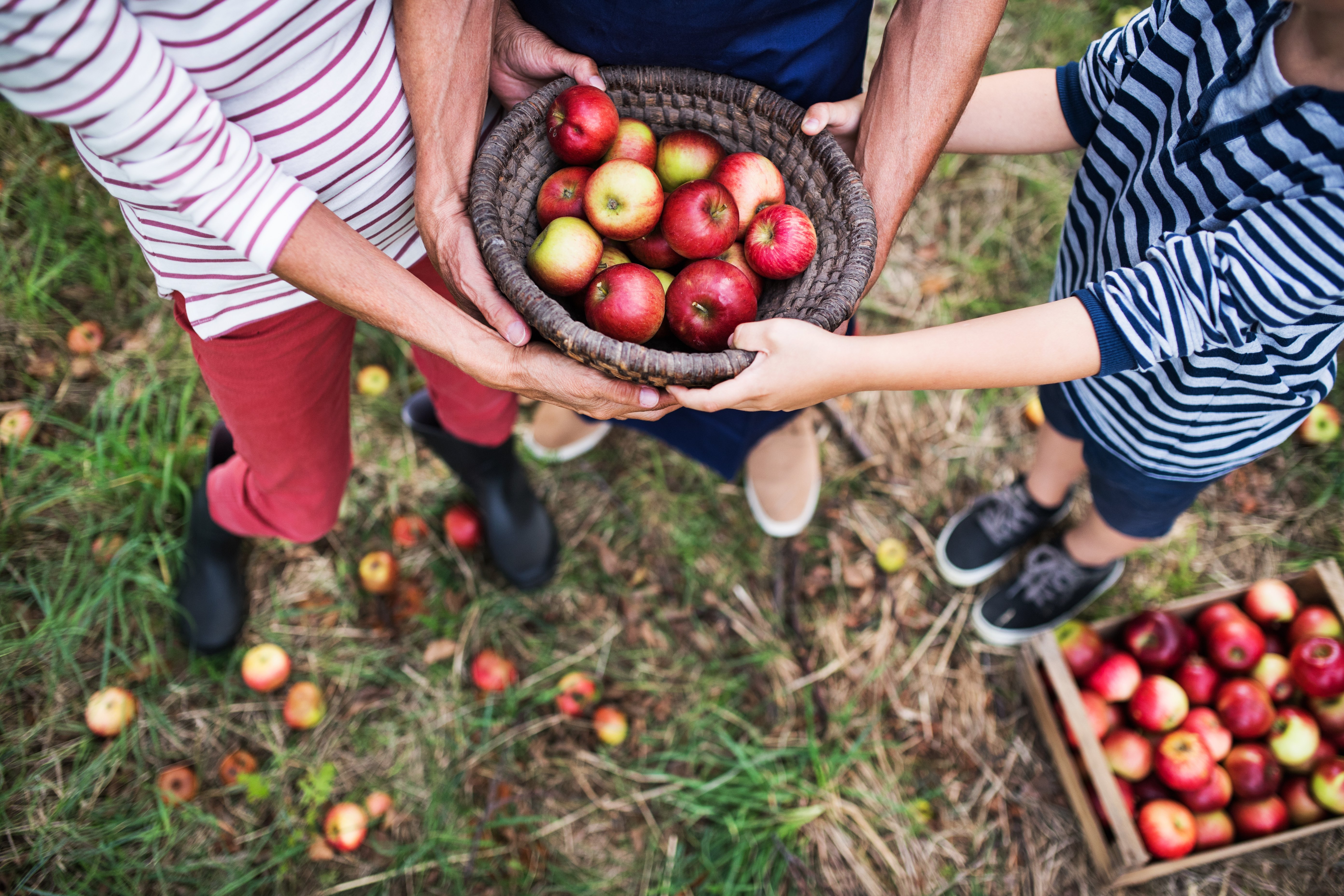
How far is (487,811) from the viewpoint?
2348 mm

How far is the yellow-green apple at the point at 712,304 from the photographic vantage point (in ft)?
5.16

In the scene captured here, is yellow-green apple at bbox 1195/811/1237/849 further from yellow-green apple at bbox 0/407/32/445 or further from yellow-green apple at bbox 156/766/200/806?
yellow-green apple at bbox 0/407/32/445

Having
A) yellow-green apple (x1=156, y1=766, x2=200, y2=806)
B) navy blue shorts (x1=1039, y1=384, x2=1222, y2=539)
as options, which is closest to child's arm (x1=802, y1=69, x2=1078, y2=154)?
navy blue shorts (x1=1039, y1=384, x2=1222, y2=539)

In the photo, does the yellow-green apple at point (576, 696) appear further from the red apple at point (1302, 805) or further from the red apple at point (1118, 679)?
the red apple at point (1302, 805)

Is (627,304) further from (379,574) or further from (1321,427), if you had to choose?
(1321,427)

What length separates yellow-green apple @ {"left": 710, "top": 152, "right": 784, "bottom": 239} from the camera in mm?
1714

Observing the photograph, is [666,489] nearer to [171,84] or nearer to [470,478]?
[470,478]

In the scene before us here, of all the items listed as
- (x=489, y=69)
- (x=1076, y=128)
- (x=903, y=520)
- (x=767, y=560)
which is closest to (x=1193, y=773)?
(x=903, y=520)

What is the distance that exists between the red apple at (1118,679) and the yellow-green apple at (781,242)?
1753mm

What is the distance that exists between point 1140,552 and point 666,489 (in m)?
1.86

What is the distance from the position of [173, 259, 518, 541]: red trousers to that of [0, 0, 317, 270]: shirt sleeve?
0.36 m

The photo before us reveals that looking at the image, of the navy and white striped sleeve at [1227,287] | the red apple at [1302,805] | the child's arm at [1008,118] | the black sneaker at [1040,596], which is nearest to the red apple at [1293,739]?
the red apple at [1302,805]

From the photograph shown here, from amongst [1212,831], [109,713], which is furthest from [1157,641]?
[109,713]

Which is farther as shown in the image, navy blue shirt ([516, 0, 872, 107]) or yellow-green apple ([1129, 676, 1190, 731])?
yellow-green apple ([1129, 676, 1190, 731])
